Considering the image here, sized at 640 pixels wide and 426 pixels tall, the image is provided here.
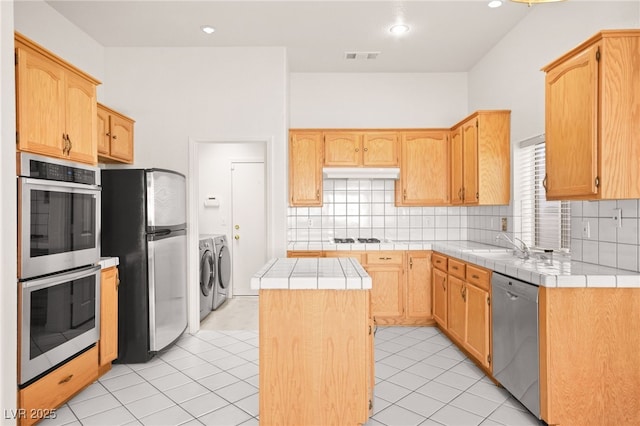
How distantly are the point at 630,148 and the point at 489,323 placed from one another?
4.76 ft

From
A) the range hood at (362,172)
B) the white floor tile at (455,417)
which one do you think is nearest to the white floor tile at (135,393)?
the white floor tile at (455,417)

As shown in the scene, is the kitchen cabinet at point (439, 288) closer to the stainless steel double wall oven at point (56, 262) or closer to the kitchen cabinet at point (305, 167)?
the kitchen cabinet at point (305, 167)

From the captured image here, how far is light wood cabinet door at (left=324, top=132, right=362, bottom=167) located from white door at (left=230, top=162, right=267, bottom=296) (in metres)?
1.51

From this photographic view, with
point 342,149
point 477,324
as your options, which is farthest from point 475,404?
point 342,149

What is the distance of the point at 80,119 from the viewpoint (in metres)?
2.65

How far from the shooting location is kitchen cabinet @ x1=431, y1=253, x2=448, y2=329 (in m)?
3.76

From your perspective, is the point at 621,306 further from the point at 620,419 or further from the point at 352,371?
the point at 352,371

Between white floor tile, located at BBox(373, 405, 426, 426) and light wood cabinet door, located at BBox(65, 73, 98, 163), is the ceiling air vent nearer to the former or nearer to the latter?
light wood cabinet door, located at BBox(65, 73, 98, 163)

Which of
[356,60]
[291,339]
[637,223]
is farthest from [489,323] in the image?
[356,60]

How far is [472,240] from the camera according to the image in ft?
14.9

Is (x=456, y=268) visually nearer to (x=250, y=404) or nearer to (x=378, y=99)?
(x=250, y=404)

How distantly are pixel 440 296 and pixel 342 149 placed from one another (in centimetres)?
191

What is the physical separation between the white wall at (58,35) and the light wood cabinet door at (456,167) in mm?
3768

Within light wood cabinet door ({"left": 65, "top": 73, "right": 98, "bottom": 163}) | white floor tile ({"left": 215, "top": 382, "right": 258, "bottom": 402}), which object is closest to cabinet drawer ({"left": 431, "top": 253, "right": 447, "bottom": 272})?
white floor tile ({"left": 215, "top": 382, "right": 258, "bottom": 402})
